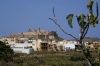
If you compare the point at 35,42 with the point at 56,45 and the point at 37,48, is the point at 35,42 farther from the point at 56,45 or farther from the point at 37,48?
the point at 56,45

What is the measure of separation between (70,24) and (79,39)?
25cm

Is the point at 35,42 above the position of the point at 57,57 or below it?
above

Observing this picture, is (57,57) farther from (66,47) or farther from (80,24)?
(80,24)

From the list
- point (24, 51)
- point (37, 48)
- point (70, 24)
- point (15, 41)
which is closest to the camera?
point (70, 24)

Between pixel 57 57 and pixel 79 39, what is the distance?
1220 inches

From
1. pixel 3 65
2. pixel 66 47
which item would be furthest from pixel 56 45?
pixel 3 65

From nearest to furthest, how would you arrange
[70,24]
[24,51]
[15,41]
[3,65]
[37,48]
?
[70,24]
[3,65]
[24,51]
[37,48]
[15,41]

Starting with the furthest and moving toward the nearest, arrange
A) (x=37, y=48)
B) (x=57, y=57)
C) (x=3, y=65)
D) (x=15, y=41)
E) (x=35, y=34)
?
(x=35, y=34) → (x=15, y=41) → (x=37, y=48) → (x=57, y=57) → (x=3, y=65)

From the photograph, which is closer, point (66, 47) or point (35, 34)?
point (66, 47)

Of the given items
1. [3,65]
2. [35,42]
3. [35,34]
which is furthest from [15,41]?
[3,65]

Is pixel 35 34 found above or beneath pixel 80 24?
above

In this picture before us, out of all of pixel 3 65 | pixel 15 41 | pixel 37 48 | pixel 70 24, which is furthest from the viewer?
pixel 15 41

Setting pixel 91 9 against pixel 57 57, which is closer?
pixel 91 9

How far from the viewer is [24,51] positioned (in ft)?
140
